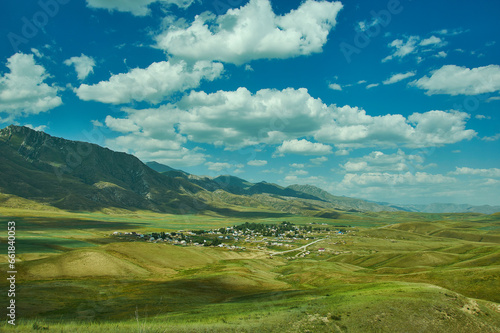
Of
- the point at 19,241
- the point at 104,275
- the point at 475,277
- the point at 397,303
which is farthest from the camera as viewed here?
the point at 19,241

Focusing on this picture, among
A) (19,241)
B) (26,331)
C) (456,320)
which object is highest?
(26,331)

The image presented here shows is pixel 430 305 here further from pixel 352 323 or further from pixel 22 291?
pixel 22 291

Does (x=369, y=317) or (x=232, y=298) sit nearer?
(x=369, y=317)

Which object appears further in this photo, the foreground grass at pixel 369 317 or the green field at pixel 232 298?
the green field at pixel 232 298

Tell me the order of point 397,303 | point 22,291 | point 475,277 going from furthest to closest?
point 475,277 → point 22,291 → point 397,303

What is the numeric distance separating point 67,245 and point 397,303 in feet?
591

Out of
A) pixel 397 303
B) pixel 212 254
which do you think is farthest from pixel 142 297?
pixel 212 254

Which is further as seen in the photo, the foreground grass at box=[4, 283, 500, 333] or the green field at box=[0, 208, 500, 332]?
the green field at box=[0, 208, 500, 332]

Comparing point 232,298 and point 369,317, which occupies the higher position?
point 369,317

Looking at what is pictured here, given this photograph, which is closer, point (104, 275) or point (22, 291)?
point (22, 291)

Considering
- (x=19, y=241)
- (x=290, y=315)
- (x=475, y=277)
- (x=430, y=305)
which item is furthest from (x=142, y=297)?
(x=19, y=241)

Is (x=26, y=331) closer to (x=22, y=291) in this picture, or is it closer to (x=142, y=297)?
(x=142, y=297)

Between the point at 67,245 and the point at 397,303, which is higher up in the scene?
the point at 397,303

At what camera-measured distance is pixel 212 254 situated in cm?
18450
